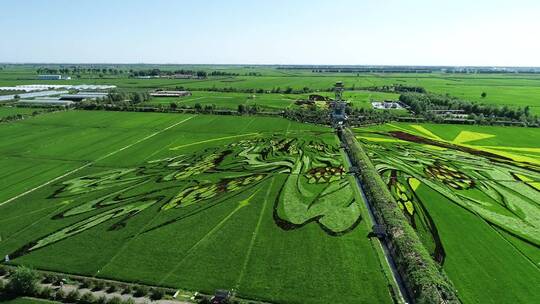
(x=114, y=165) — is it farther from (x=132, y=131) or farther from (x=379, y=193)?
(x=379, y=193)

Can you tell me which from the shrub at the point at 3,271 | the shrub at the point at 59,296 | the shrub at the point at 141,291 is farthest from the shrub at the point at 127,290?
the shrub at the point at 3,271

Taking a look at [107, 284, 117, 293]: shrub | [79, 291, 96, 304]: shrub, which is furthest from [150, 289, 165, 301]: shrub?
[79, 291, 96, 304]: shrub

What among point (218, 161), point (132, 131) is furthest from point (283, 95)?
point (218, 161)

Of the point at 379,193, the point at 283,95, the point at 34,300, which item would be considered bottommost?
the point at 34,300

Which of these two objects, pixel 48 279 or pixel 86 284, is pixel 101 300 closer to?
pixel 86 284

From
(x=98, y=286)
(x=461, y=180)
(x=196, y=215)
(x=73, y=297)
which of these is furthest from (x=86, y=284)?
(x=461, y=180)
